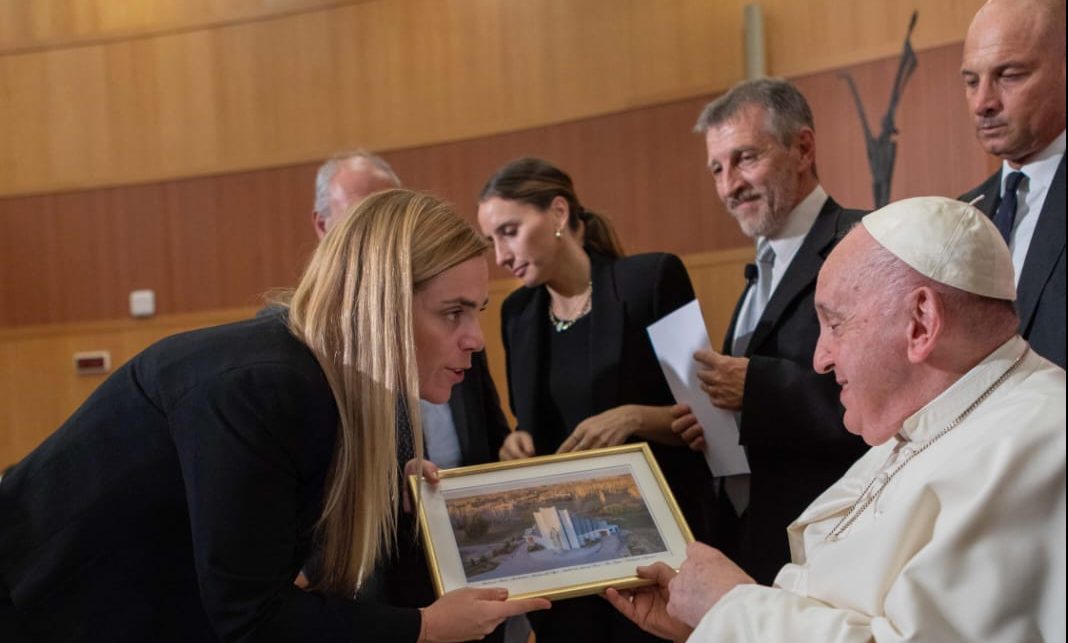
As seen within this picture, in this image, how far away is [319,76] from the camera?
24.3 feet

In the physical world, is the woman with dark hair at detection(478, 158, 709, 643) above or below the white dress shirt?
below

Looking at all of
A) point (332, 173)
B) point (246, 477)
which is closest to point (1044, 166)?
point (246, 477)

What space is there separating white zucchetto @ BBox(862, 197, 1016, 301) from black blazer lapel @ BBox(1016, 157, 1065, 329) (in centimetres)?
64

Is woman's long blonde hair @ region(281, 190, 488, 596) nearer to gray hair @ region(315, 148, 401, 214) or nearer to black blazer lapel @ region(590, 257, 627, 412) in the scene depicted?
black blazer lapel @ region(590, 257, 627, 412)

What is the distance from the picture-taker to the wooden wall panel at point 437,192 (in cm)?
584

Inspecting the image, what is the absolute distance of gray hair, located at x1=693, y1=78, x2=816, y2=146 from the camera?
127 inches

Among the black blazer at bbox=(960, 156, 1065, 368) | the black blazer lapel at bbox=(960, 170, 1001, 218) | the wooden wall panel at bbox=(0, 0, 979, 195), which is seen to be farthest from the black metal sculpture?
the black blazer at bbox=(960, 156, 1065, 368)

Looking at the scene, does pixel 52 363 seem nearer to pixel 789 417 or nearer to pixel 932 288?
pixel 789 417

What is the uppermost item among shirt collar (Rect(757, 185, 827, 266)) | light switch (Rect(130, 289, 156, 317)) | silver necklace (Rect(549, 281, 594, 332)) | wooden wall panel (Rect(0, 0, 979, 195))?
wooden wall panel (Rect(0, 0, 979, 195))

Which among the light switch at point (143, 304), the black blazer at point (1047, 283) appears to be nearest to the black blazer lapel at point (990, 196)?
the black blazer at point (1047, 283)

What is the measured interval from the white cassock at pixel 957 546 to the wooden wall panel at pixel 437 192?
412 centimetres

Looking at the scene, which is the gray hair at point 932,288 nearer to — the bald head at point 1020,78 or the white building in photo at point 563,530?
the white building in photo at point 563,530

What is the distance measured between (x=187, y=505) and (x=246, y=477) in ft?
0.76

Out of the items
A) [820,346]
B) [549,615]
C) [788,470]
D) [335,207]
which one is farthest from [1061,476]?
[335,207]
